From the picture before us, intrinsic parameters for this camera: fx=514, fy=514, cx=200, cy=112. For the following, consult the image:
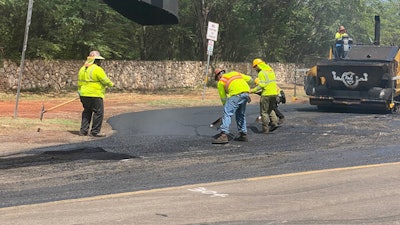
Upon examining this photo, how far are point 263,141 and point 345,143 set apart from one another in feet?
5.16

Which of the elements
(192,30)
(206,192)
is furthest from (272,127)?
(192,30)

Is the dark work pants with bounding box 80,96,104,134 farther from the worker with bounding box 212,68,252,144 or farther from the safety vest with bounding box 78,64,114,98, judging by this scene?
the worker with bounding box 212,68,252,144

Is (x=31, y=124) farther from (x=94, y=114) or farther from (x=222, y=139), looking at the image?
(x=222, y=139)

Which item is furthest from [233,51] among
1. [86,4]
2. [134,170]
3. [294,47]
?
[134,170]

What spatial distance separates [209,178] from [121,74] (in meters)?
21.3

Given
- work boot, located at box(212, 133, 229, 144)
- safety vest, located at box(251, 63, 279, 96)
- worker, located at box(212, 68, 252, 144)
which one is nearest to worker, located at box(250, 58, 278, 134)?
safety vest, located at box(251, 63, 279, 96)

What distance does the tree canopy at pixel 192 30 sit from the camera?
77.6ft

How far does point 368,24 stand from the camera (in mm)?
47469

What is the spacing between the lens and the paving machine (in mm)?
14648

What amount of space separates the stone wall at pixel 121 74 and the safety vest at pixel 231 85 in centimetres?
1528

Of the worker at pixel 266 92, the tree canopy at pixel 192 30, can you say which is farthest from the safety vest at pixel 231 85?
the tree canopy at pixel 192 30

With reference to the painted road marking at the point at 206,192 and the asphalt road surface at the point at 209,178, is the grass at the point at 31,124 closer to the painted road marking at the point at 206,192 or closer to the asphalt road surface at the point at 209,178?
the asphalt road surface at the point at 209,178

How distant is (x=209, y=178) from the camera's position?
22.3ft

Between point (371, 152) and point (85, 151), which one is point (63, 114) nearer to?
point (85, 151)
